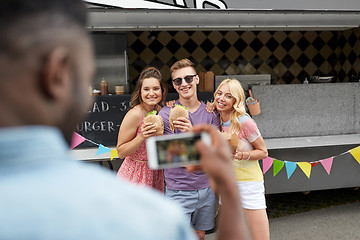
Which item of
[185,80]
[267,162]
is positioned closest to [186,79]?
[185,80]

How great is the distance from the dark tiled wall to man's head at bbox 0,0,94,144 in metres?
7.06

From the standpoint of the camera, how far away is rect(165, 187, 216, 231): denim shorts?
232 cm

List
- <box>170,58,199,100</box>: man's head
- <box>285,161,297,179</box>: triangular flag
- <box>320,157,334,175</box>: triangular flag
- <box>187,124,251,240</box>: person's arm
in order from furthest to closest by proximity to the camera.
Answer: <box>320,157,334,175</box>: triangular flag
<box>285,161,297,179</box>: triangular flag
<box>170,58,199,100</box>: man's head
<box>187,124,251,240</box>: person's arm

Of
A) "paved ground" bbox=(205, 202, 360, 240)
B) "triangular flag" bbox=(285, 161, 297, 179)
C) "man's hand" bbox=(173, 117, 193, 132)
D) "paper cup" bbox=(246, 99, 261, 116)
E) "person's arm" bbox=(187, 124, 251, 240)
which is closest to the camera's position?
"person's arm" bbox=(187, 124, 251, 240)

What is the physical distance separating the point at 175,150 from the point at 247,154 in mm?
1612

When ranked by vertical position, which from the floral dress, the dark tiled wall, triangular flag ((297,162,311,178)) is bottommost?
triangular flag ((297,162,311,178))

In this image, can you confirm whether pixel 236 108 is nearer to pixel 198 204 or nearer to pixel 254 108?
pixel 198 204

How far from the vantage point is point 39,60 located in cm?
46

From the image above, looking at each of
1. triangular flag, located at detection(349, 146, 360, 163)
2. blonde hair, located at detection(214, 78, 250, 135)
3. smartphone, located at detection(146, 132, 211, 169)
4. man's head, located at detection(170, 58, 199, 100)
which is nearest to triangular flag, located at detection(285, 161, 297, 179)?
triangular flag, located at detection(349, 146, 360, 163)

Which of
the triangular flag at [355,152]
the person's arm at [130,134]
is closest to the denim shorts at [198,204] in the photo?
the person's arm at [130,134]

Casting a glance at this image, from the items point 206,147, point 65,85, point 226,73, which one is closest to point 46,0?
point 65,85

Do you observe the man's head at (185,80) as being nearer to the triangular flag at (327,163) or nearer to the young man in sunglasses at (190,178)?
the young man in sunglasses at (190,178)

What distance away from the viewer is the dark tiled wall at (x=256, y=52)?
7.47 m

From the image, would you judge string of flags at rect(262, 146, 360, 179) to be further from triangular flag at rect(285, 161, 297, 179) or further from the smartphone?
the smartphone
